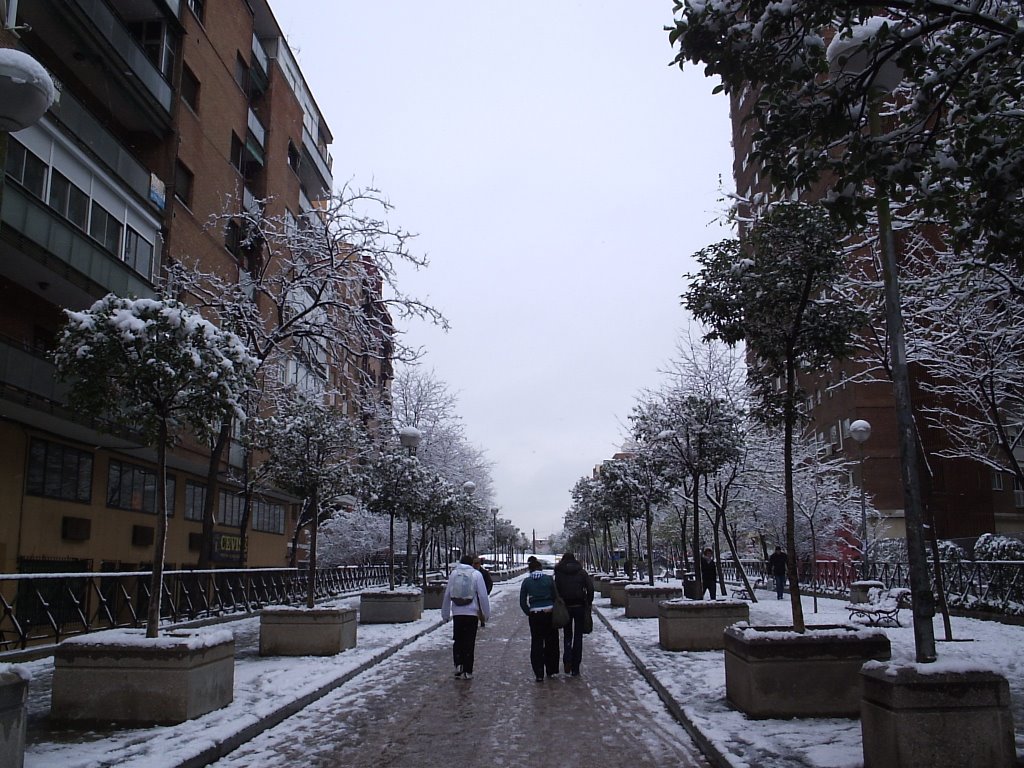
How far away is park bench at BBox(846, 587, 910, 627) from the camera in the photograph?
17438mm

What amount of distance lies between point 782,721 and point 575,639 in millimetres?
4865

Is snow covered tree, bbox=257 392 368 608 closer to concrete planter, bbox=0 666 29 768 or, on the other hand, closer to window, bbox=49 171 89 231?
window, bbox=49 171 89 231

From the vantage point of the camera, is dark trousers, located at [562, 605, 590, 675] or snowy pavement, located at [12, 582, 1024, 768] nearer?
snowy pavement, located at [12, 582, 1024, 768]

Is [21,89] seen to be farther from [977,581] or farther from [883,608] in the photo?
[977,581]

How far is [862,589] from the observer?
24422mm

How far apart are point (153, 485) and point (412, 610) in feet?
38.0

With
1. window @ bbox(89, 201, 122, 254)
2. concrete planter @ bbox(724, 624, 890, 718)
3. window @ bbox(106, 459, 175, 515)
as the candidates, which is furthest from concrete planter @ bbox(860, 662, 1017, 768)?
window @ bbox(106, 459, 175, 515)

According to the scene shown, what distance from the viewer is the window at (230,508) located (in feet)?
113

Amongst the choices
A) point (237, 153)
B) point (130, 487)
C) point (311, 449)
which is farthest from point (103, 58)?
point (130, 487)

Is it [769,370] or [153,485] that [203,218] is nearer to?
[153,485]

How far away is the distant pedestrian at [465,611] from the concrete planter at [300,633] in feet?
7.70

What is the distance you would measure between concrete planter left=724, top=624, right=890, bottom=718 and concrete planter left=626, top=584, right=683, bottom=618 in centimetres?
1321

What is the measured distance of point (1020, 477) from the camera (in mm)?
16062

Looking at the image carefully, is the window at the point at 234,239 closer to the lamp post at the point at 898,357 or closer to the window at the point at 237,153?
the window at the point at 237,153
